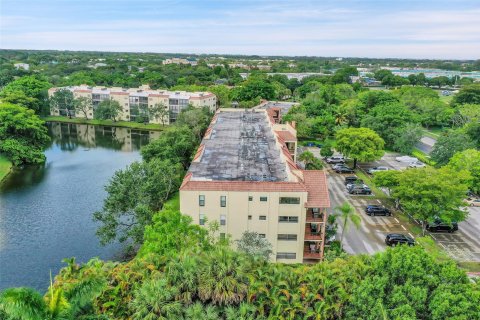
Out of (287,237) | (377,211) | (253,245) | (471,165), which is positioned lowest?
(377,211)

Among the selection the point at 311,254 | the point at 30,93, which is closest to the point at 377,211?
the point at 311,254

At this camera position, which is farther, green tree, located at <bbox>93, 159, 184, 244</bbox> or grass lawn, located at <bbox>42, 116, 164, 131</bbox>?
grass lawn, located at <bbox>42, 116, 164, 131</bbox>

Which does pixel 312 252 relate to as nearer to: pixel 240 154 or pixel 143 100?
pixel 240 154

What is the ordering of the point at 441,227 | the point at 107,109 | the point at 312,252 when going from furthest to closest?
the point at 107,109 < the point at 441,227 < the point at 312,252

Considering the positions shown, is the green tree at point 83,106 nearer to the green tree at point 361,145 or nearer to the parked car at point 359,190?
the green tree at point 361,145

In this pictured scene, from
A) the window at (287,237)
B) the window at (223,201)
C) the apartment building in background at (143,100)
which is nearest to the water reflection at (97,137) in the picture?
the apartment building in background at (143,100)

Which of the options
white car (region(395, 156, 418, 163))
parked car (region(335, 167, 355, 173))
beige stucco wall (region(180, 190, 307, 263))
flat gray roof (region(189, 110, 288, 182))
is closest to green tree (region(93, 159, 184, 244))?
flat gray roof (region(189, 110, 288, 182))

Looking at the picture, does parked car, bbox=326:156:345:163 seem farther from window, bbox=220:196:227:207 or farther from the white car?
window, bbox=220:196:227:207
